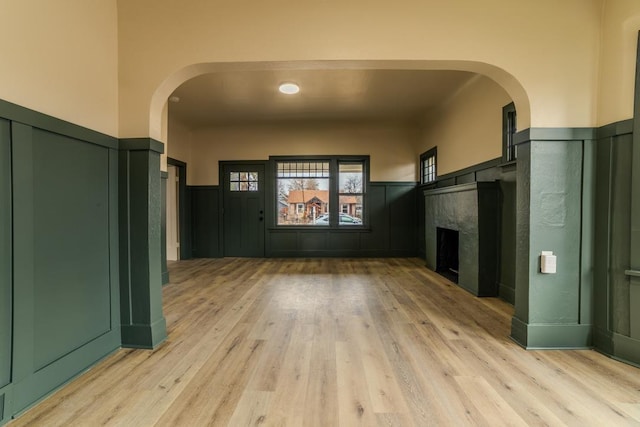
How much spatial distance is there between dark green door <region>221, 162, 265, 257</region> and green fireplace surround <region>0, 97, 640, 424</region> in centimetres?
392

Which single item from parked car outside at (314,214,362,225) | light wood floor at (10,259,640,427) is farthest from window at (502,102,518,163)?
parked car outside at (314,214,362,225)

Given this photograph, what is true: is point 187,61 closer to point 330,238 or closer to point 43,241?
point 43,241

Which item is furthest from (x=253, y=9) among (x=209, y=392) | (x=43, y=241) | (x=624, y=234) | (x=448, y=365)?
(x=624, y=234)

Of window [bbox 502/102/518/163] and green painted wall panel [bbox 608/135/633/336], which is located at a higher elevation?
window [bbox 502/102/518/163]

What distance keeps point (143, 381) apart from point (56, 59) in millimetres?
2061

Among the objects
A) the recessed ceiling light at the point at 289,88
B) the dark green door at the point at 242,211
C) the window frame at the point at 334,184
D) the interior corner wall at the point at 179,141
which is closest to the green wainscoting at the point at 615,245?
the recessed ceiling light at the point at 289,88

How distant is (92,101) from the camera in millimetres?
1979

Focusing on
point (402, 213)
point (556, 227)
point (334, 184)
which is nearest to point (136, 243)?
point (556, 227)

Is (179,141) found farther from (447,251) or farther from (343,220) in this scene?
(447,251)

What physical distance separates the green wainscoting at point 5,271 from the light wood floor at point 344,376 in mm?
195

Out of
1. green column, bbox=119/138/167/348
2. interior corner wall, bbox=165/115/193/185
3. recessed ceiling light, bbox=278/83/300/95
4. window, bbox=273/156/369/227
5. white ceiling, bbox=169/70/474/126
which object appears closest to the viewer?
green column, bbox=119/138/167/348

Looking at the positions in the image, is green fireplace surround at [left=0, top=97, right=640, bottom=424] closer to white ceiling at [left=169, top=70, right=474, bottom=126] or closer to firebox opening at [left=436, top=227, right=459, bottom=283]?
white ceiling at [left=169, top=70, right=474, bottom=126]

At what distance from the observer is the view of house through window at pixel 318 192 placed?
621cm

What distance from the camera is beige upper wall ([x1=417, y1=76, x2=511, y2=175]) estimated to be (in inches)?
137
